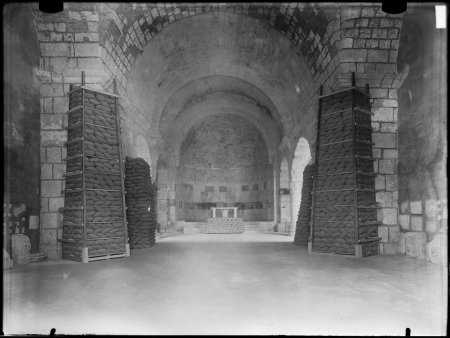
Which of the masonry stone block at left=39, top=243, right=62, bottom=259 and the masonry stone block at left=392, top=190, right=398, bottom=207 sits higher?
the masonry stone block at left=392, top=190, right=398, bottom=207

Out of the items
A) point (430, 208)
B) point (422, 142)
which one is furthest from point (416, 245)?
point (422, 142)

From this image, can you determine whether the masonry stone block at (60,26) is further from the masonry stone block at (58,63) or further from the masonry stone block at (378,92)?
the masonry stone block at (378,92)

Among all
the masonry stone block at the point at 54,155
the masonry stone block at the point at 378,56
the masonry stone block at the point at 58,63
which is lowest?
the masonry stone block at the point at 54,155

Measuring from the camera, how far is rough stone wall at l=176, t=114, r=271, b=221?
70.0ft

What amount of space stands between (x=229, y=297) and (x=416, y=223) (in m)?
5.43

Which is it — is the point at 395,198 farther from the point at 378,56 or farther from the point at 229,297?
the point at 229,297

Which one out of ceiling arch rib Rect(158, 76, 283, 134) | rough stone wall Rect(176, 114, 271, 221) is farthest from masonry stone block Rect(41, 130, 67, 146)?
rough stone wall Rect(176, 114, 271, 221)

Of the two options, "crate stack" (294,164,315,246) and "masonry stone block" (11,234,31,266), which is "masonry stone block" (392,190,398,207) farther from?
"masonry stone block" (11,234,31,266)

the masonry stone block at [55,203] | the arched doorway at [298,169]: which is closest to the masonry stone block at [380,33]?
the arched doorway at [298,169]

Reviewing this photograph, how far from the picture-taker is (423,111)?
7789 millimetres

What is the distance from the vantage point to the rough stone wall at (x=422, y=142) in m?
7.21

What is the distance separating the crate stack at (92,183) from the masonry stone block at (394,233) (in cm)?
634

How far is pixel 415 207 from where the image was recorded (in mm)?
8039

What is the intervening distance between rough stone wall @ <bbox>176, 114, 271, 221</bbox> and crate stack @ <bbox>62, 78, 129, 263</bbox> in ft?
41.4
